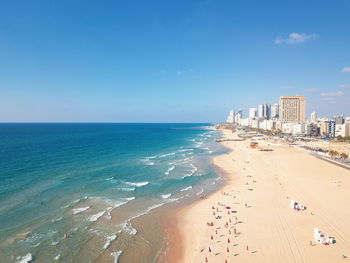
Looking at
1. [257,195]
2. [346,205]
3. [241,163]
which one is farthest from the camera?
[241,163]

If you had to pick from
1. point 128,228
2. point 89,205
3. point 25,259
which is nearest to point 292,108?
point 89,205

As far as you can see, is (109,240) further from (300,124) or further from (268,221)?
(300,124)

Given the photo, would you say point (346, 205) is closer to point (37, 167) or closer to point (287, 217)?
point (287, 217)

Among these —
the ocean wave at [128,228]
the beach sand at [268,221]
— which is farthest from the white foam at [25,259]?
the beach sand at [268,221]

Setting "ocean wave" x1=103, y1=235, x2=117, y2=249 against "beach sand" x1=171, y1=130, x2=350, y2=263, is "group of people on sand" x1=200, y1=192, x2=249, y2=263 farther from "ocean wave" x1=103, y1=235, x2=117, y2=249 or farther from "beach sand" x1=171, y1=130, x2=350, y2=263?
"ocean wave" x1=103, y1=235, x2=117, y2=249

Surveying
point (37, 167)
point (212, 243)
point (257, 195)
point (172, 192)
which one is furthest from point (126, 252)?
point (37, 167)

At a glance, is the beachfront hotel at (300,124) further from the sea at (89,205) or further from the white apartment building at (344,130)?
the sea at (89,205)
